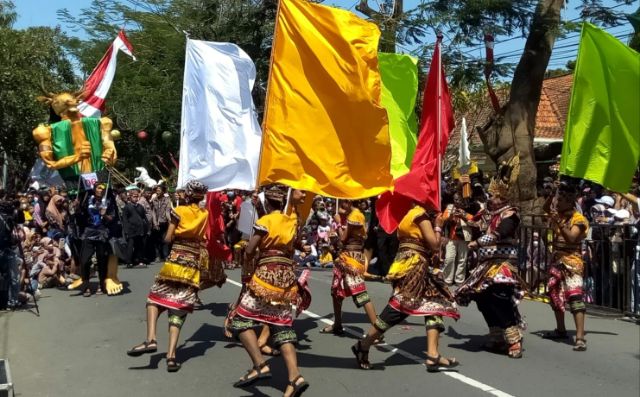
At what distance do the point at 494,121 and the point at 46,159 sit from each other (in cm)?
1004

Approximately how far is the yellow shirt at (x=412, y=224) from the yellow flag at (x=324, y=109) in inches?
13.8

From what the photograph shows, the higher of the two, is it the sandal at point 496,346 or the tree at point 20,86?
the tree at point 20,86

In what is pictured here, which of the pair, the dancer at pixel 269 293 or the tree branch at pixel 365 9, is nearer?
the dancer at pixel 269 293

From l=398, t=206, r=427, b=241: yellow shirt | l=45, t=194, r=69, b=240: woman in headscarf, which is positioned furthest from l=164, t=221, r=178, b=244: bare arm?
l=45, t=194, r=69, b=240: woman in headscarf

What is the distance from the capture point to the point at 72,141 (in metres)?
12.3

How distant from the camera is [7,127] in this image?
23.8 metres

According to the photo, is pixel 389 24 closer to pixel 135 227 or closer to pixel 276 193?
pixel 135 227

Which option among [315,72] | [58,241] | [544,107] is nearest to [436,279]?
[315,72]

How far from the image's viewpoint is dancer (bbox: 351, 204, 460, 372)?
6910 millimetres

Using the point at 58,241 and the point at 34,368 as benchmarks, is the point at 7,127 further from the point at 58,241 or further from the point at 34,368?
the point at 34,368

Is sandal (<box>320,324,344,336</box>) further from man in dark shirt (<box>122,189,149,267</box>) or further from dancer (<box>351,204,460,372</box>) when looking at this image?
man in dark shirt (<box>122,189,149,267</box>)

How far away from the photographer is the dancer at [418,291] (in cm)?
691

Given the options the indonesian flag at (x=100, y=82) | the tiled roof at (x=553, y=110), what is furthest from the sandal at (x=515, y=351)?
the tiled roof at (x=553, y=110)

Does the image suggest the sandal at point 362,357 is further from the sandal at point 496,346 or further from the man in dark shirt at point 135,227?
the man in dark shirt at point 135,227
